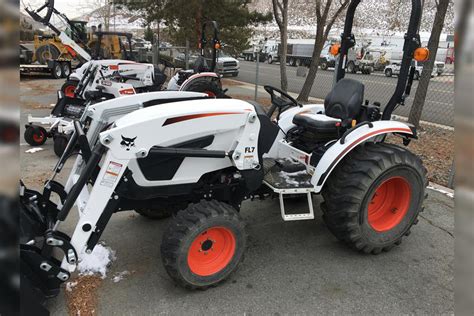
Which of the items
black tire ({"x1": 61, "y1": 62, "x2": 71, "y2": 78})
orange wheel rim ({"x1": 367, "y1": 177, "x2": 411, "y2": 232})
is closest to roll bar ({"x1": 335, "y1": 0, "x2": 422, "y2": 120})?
orange wheel rim ({"x1": 367, "y1": 177, "x2": 411, "y2": 232})

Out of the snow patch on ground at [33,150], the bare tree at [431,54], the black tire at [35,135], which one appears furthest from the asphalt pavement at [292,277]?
the bare tree at [431,54]

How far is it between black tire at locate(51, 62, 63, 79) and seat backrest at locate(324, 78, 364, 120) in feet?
55.1

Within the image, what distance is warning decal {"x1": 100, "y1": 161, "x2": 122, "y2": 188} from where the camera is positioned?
264 centimetres

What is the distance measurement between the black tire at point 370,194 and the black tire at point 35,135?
17.6ft

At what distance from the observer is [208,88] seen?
30.3 feet

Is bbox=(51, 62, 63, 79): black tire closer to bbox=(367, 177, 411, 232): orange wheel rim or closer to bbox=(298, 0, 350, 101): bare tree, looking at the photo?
bbox=(298, 0, 350, 101): bare tree

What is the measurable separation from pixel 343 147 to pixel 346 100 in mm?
753

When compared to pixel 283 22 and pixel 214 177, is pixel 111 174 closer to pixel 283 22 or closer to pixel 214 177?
pixel 214 177

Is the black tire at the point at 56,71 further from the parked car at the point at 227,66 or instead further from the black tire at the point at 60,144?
the black tire at the point at 60,144

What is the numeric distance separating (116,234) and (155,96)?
145 cm

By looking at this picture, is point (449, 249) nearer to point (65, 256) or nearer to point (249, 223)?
point (249, 223)

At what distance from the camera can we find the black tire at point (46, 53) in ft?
57.0

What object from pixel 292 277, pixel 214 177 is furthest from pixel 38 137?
pixel 292 277

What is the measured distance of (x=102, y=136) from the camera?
8.50ft
